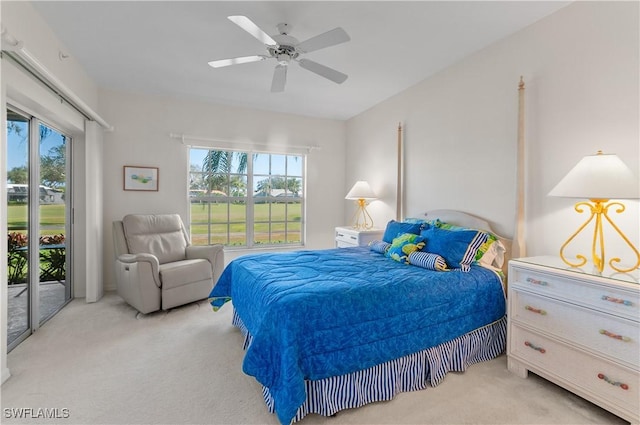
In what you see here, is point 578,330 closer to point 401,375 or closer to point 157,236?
point 401,375

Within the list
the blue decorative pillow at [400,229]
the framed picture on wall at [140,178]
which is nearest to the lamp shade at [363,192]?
the blue decorative pillow at [400,229]

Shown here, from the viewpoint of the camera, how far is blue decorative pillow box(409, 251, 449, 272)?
7.59 ft

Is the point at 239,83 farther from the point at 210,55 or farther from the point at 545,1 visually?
the point at 545,1

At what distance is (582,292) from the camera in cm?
175

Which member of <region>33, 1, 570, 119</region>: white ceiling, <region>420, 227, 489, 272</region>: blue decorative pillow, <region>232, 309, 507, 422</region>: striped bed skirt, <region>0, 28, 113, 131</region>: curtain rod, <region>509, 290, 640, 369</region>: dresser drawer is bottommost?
<region>232, 309, 507, 422</region>: striped bed skirt

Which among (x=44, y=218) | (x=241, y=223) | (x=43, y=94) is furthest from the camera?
(x=241, y=223)

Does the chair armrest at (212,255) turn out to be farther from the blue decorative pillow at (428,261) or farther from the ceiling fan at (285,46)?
the blue decorative pillow at (428,261)

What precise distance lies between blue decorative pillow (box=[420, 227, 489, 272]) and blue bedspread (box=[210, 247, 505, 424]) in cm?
11

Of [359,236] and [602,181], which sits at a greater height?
Result: [602,181]

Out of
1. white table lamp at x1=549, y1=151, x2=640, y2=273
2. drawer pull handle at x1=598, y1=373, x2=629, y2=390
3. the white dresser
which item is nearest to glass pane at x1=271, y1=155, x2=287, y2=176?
the white dresser

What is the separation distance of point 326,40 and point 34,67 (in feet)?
6.92

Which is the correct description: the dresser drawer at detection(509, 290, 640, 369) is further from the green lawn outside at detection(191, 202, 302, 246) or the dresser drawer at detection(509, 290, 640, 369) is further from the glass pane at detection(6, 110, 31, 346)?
the glass pane at detection(6, 110, 31, 346)

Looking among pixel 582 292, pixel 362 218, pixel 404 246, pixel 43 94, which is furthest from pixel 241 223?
pixel 582 292

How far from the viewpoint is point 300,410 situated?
5.34ft
